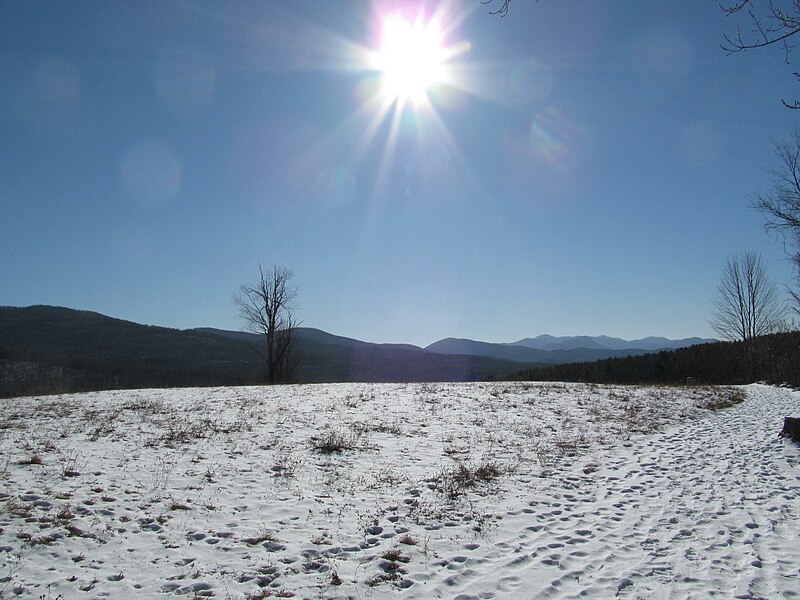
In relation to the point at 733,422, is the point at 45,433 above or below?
above

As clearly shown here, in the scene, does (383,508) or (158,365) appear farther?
(158,365)

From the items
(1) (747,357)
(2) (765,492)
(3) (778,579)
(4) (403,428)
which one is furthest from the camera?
(1) (747,357)

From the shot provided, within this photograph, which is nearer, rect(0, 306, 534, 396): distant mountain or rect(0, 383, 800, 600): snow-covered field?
rect(0, 383, 800, 600): snow-covered field

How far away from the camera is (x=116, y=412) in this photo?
1474cm

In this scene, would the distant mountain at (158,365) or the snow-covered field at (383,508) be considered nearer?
the snow-covered field at (383,508)

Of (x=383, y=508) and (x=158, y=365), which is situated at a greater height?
(x=383, y=508)

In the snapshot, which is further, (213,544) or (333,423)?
(333,423)

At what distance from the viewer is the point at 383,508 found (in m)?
7.80

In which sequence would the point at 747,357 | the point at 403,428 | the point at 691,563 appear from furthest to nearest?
the point at 747,357 → the point at 403,428 → the point at 691,563

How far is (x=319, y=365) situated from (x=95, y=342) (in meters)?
110

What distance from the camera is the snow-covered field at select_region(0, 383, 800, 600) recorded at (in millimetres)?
Answer: 5332

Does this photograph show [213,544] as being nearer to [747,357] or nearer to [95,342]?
[747,357]

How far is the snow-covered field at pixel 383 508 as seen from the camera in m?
5.33

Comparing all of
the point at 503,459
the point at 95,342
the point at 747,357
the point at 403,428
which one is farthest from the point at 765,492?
the point at 95,342
